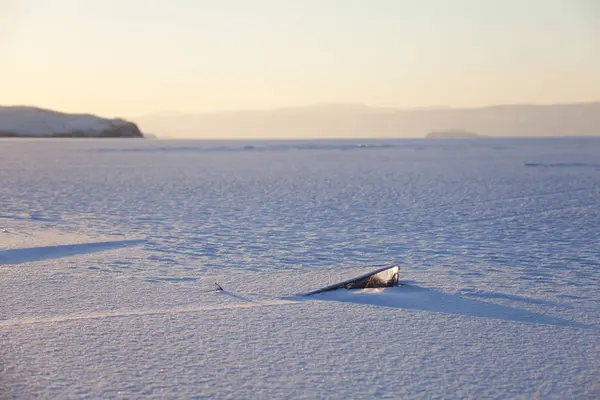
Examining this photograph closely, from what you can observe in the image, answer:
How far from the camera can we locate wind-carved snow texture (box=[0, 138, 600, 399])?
8.54 ft

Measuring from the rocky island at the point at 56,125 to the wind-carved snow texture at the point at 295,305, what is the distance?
323 ft

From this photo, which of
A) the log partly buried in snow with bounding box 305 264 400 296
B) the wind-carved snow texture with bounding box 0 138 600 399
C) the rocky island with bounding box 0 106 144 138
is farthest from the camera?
the rocky island with bounding box 0 106 144 138

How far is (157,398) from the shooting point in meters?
2.39

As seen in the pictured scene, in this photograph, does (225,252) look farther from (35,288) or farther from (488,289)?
(488,289)

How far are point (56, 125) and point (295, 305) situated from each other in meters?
108

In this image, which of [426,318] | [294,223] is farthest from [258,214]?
[426,318]

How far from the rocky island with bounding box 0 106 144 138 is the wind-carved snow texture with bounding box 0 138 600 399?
98464 mm

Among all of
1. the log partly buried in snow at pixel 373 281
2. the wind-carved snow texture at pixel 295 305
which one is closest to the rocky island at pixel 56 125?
the wind-carved snow texture at pixel 295 305

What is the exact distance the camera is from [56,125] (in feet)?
338

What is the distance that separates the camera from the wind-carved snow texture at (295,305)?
8.54 ft

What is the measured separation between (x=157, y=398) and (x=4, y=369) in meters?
0.77

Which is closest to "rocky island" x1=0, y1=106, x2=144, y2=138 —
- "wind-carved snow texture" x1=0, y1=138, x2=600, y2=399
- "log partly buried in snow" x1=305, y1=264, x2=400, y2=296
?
"wind-carved snow texture" x1=0, y1=138, x2=600, y2=399

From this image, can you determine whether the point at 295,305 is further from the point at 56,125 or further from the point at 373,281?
the point at 56,125

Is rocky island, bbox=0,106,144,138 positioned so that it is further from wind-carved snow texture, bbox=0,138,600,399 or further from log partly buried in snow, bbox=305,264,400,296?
log partly buried in snow, bbox=305,264,400,296
